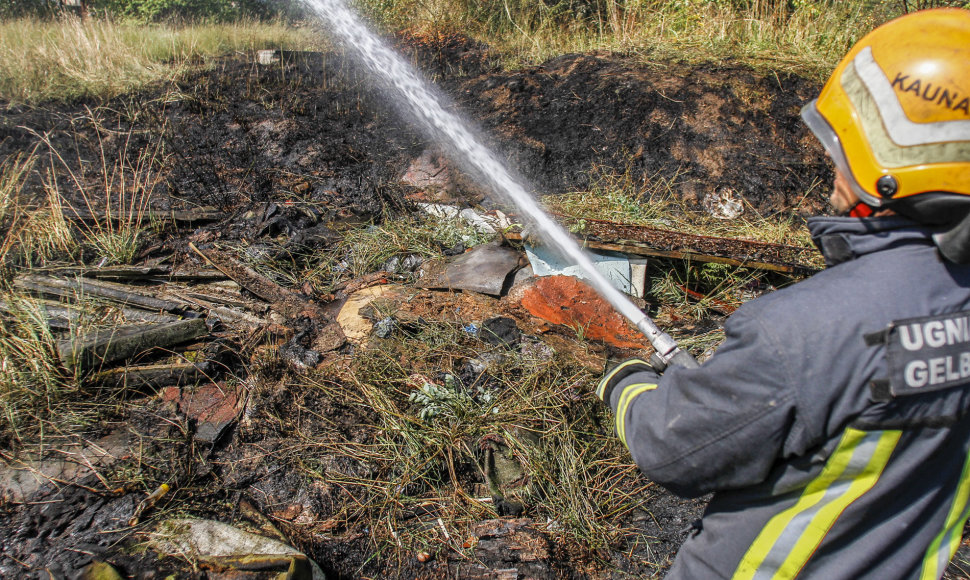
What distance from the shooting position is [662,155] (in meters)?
5.39

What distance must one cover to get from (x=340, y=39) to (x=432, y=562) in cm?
831

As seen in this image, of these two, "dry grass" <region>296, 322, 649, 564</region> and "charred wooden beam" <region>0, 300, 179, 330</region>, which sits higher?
"charred wooden beam" <region>0, 300, 179, 330</region>

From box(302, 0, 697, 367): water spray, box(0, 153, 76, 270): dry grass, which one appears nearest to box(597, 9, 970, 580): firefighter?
box(302, 0, 697, 367): water spray

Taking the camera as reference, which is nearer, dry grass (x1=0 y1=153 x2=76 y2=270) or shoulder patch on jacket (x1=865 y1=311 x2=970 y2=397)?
shoulder patch on jacket (x1=865 y1=311 x2=970 y2=397)

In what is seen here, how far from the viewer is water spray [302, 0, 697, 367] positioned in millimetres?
1970

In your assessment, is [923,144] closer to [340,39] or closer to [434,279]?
[434,279]

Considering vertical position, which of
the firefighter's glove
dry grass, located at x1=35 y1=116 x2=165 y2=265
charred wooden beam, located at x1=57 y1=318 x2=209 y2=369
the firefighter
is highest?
the firefighter

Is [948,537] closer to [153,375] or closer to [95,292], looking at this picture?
[153,375]

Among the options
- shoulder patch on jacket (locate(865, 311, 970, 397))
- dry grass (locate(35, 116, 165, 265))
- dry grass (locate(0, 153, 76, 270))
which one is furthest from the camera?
dry grass (locate(35, 116, 165, 265))

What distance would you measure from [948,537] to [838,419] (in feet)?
1.75

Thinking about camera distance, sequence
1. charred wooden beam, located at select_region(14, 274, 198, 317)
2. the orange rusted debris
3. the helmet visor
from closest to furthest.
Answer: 1. the helmet visor
2. the orange rusted debris
3. charred wooden beam, located at select_region(14, 274, 198, 317)

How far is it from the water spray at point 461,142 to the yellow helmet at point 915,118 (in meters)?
0.67

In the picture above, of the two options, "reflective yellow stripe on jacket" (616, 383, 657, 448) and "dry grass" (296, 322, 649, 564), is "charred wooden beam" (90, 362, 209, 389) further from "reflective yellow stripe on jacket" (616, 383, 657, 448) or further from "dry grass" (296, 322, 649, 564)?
"reflective yellow stripe on jacket" (616, 383, 657, 448)

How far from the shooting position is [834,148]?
120cm
